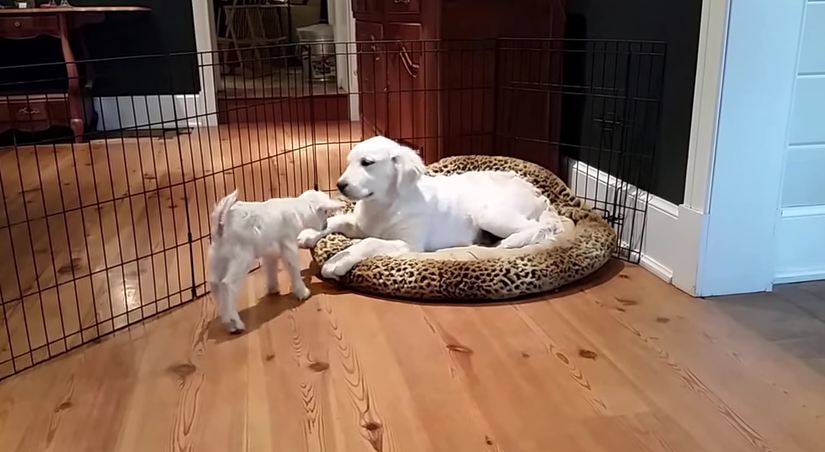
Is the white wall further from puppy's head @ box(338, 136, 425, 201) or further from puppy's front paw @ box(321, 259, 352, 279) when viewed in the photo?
puppy's front paw @ box(321, 259, 352, 279)

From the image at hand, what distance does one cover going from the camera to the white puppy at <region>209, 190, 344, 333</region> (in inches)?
86.4

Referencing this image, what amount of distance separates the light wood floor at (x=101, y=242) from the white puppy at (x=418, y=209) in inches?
20.7

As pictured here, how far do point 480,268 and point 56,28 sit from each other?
3.87 meters

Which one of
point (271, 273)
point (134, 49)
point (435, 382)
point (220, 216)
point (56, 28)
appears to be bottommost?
point (435, 382)

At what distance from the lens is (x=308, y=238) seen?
2789mm

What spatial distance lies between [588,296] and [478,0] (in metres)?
1.57

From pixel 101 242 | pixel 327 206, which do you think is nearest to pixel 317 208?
pixel 327 206

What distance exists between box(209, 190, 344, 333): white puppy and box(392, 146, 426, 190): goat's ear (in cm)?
36

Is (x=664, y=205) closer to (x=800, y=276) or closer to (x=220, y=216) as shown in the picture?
(x=800, y=276)

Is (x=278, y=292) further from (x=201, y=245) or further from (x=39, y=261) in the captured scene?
(x=39, y=261)

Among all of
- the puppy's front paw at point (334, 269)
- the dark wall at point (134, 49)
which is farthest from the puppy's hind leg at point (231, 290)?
the dark wall at point (134, 49)

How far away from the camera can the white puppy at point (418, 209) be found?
254cm

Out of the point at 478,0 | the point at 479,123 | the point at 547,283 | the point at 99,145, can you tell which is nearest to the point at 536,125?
the point at 479,123

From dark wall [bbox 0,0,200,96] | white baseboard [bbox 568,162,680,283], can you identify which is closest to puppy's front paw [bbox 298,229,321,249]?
white baseboard [bbox 568,162,680,283]
